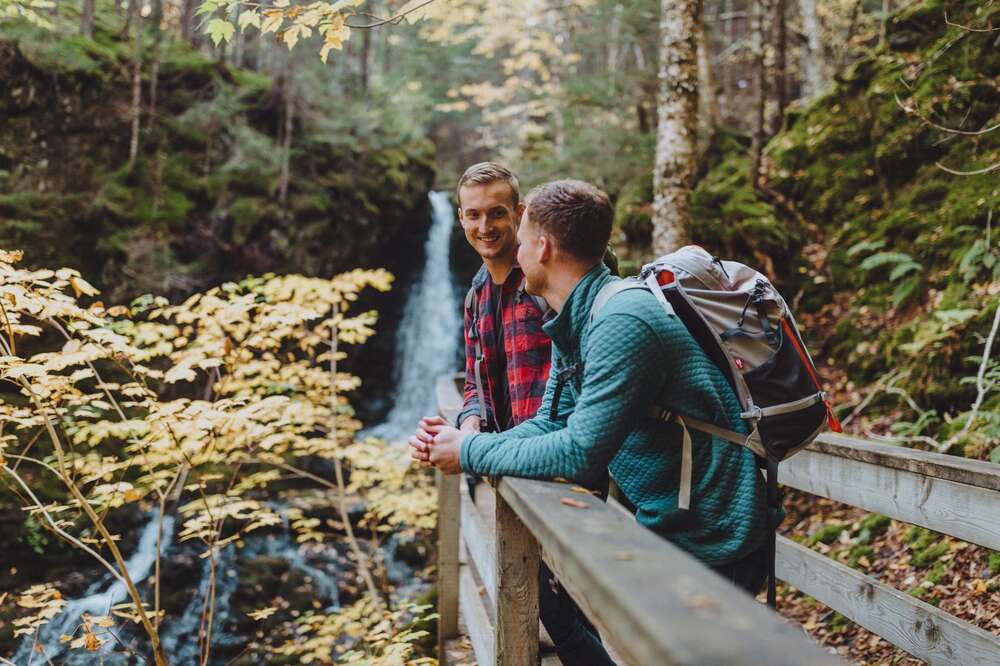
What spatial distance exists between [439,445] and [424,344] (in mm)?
14733

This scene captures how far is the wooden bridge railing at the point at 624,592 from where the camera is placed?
813mm

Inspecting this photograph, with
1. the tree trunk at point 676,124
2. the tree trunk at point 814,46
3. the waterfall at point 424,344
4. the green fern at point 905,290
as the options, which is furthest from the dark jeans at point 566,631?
the waterfall at point 424,344

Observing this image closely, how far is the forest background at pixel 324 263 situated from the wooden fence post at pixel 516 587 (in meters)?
1.85

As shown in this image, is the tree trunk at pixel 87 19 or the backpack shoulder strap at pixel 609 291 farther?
the tree trunk at pixel 87 19

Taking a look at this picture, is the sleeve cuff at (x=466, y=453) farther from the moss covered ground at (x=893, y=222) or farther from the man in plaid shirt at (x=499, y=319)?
the moss covered ground at (x=893, y=222)

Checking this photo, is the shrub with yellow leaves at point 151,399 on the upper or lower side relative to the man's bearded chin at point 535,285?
lower

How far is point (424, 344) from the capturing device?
1675cm

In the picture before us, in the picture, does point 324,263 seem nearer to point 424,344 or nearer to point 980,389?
point 424,344

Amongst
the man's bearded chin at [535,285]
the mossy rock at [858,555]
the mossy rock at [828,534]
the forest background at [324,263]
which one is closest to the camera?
the man's bearded chin at [535,285]

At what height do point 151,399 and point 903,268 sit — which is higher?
point 903,268

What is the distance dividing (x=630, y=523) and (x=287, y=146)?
15.2 m

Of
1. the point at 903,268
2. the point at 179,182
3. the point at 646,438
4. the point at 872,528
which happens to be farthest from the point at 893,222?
the point at 179,182

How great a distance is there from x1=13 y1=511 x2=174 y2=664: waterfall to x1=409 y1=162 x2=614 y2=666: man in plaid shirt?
504cm

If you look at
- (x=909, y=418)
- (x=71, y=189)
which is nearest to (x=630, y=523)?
(x=909, y=418)
